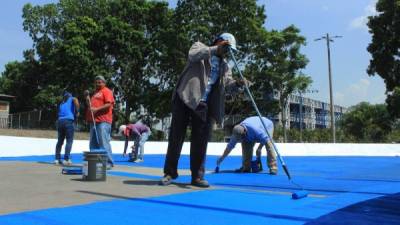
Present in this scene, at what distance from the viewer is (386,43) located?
34.7m

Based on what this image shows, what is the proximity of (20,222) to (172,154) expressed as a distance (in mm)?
2659

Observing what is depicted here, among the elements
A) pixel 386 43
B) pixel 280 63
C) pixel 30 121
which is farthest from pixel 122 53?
pixel 386 43

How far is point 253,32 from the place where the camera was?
35125 mm

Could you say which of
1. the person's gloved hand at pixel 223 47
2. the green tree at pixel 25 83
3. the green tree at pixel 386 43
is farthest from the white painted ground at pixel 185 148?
the green tree at pixel 25 83

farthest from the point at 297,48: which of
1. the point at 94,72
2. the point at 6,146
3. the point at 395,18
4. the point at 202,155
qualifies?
the point at 202,155

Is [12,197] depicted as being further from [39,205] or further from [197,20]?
[197,20]

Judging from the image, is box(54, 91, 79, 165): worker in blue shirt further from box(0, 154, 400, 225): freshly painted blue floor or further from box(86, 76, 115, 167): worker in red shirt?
box(0, 154, 400, 225): freshly painted blue floor

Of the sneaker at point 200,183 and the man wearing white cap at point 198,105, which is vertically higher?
the man wearing white cap at point 198,105

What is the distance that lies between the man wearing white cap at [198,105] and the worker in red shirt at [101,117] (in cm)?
283

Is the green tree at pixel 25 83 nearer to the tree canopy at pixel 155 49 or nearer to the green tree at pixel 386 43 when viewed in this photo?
the tree canopy at pixel 155 49

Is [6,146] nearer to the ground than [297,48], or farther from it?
nearer to the ground

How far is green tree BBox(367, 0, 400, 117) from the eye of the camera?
33.9 metres

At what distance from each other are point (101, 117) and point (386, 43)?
30.6 meters

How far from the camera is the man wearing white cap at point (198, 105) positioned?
5.50 m
